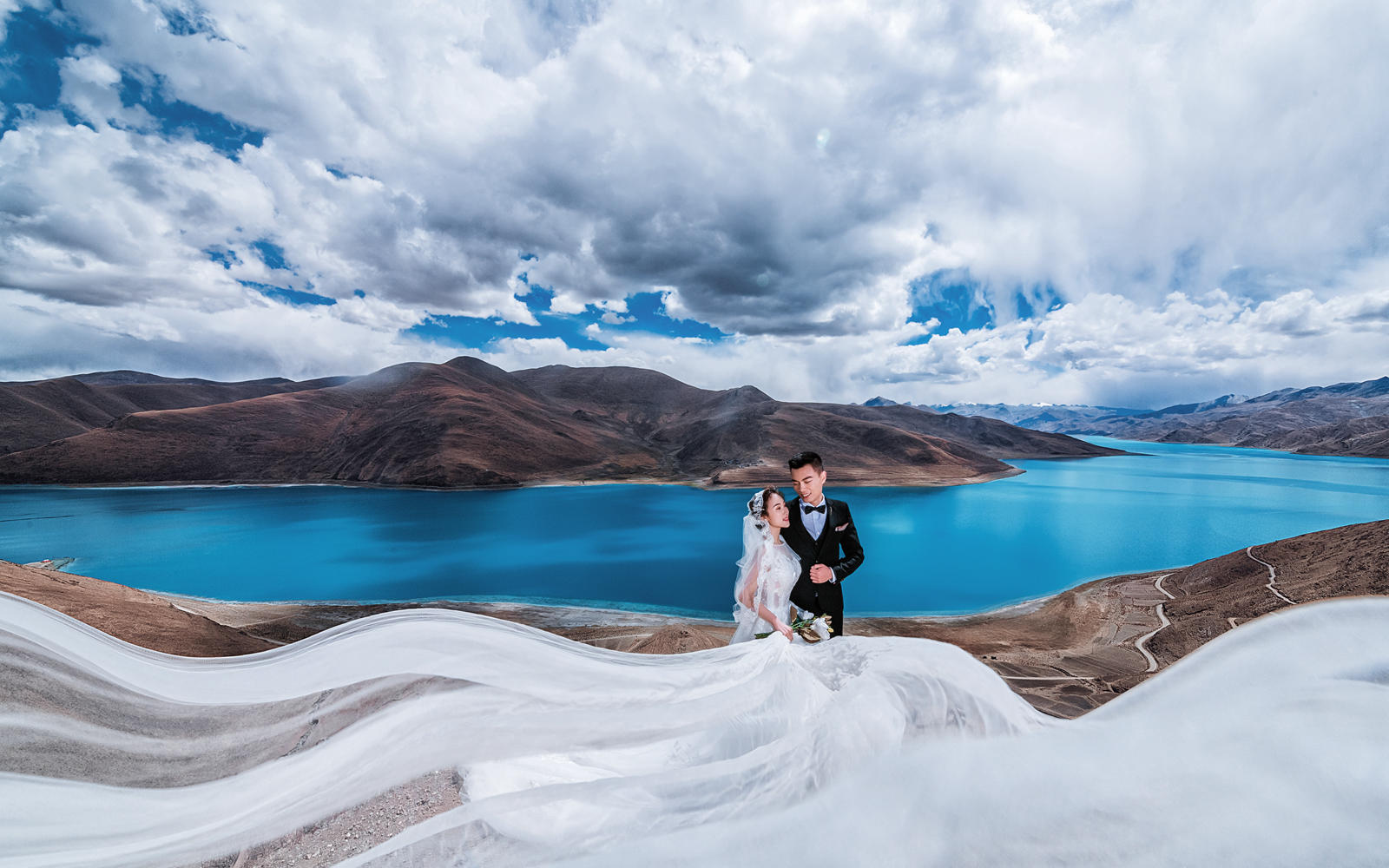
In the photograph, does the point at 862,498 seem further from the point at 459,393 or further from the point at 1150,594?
the point at 459,393

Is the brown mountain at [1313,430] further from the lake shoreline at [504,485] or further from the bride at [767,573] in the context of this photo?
the bride at [767,573]

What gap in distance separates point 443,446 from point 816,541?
6959 cm

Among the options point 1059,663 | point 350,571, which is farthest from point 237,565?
point 1059,663

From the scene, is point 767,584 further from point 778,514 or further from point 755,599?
point 778,514

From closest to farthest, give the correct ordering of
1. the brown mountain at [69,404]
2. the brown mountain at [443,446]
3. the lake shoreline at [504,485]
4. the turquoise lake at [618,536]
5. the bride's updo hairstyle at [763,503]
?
the bride's updo hairstyle at [763,503] → the turquoise lake at [618,536] → the lake shoreline at [504,485] → the brown mountain at [443,446] → the brown mountain at [69,404]

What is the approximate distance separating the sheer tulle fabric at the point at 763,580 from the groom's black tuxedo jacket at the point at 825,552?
7 cm

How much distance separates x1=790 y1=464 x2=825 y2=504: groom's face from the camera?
3047 millimetres

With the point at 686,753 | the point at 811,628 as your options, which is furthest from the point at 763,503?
the point at 686,753

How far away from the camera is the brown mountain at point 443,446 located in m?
62.4

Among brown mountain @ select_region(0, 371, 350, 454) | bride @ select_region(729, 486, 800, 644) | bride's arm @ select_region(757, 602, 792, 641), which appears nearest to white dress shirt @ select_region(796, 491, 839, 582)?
bride @ select_region(729, 486, 800, 644)

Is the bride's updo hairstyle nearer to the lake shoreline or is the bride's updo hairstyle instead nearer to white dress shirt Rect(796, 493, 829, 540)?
white dress shirt Rect(796, 493, 829, 540)

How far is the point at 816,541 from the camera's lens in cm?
313

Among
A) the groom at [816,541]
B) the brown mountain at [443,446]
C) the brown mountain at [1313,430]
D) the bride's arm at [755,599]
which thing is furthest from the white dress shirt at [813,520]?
the brown mountain at [1313,430]

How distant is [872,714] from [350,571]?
31.2 metres
